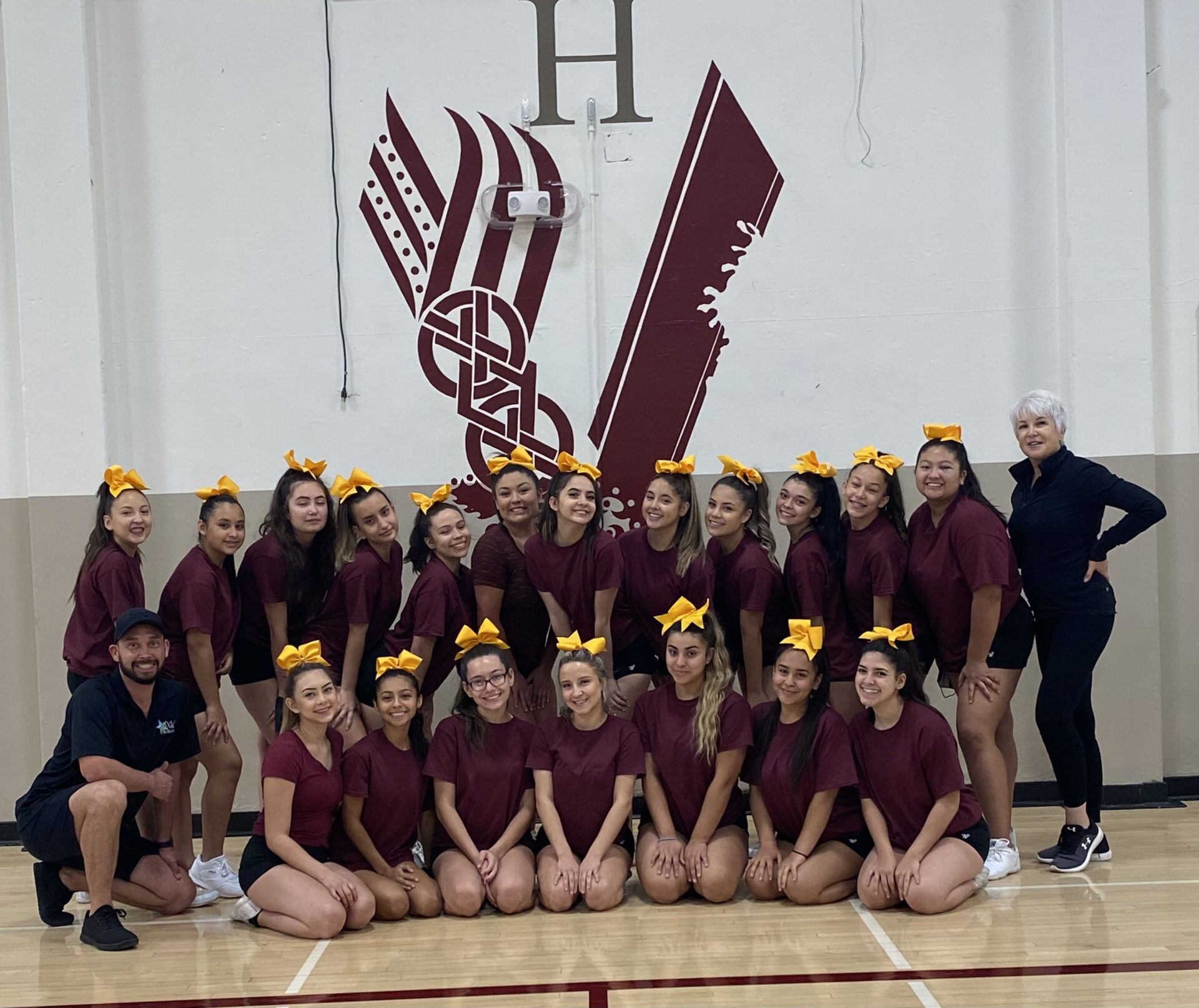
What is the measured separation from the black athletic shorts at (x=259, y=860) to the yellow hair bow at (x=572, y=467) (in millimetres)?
1498

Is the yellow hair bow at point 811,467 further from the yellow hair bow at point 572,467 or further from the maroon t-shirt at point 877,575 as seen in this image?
the yellow hair bow at point 572,467

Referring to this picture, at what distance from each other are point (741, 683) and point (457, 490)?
1.50m

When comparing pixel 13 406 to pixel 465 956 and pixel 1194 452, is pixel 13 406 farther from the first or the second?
pixel 1194 452

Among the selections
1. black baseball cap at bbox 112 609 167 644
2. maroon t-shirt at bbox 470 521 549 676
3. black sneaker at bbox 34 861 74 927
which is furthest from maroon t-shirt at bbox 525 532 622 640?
black sneaker at bbox 34 861 74 927

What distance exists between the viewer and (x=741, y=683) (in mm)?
4297

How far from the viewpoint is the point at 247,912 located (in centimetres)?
370

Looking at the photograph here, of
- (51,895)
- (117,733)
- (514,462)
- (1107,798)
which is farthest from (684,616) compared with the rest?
(1107,798)

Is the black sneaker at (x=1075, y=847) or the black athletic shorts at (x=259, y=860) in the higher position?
the black athletic shorts at (x=259, y=860)

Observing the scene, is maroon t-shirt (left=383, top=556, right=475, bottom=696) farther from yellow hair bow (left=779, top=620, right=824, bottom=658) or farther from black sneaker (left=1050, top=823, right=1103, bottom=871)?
black sneaker (left=1050, top=823, right=1103, bottom=871)

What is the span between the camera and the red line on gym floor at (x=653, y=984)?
9.89ft

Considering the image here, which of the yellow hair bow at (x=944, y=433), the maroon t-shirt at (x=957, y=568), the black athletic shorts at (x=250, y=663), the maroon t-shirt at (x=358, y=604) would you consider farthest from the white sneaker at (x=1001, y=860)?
the black athletic shorts at (x=250, y=663)

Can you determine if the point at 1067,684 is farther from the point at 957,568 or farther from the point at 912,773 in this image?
the point at 912,773

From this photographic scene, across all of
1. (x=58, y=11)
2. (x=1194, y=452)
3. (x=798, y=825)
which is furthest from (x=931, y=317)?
(x=58, y=11)

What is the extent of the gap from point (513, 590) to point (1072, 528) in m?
1.93
